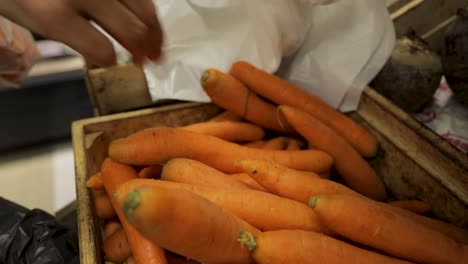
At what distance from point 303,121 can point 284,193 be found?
18 centimetres

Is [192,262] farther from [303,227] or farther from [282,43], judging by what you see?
[282,43]

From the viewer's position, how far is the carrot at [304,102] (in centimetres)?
72

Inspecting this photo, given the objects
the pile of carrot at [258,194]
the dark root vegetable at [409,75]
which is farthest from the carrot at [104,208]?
the dark root vegetable at [409,75]

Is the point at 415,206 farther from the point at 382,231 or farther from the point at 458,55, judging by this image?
the point at 458,55

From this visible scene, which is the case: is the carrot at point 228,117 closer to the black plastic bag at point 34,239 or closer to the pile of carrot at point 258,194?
the pile of carrot at point 258,194

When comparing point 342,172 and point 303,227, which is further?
point 342,172

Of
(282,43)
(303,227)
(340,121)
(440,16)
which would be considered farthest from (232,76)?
(440,16)

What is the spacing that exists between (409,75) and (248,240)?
581 millimetres

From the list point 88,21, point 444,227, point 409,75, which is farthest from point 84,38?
point 409,75

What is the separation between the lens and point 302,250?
0.44m

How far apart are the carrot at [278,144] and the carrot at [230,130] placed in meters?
0.03

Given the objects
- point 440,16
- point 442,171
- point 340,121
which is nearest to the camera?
point 442,171

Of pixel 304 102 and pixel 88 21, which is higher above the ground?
pixel 88 21

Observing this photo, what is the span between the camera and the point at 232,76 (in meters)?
0.76
